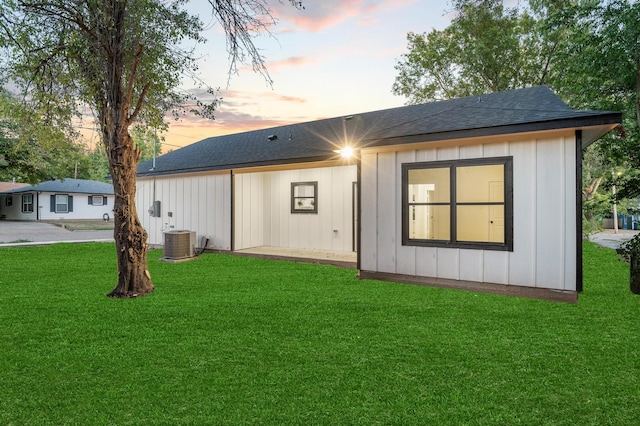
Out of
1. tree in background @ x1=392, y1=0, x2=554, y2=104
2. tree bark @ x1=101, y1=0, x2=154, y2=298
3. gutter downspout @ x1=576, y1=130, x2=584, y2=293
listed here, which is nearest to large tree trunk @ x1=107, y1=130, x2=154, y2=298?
tree bark @ x1=101, y1=0, x2=154, y2=298

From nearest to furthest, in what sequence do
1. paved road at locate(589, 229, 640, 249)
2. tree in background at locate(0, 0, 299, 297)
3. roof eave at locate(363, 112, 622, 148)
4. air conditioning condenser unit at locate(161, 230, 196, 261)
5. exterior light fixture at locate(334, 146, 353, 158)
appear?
1. roof eave at locate(363, 112, 622, 148)
2. tree in background at locate(0, 0, 299, 297)
3. exterior light fixture at locate(334, 146, 353, 158)
4. air conditioning condenser unit at locate(161, 230, 196, 261)
5. paved road at locate(589, 229, 640, 249)

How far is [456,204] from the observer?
568 cm

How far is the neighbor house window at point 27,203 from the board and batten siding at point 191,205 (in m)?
21.5

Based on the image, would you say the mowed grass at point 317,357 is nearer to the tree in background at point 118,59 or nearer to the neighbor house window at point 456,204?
the neighbor house window at point 456,204

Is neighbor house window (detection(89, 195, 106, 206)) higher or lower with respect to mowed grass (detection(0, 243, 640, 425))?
higher

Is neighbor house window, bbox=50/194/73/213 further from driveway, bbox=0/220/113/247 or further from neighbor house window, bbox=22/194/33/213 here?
driveway, bbox=0/220/113/247

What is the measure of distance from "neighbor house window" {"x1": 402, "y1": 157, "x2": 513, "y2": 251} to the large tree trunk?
162 inches

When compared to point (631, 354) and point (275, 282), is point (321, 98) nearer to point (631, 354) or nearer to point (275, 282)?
point (275, 282)

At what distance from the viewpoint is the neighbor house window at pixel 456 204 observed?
17.5ft

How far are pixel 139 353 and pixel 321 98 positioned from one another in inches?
467

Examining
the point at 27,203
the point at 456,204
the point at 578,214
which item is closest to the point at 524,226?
the point at 578,214

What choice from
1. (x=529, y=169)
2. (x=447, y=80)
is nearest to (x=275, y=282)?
(x=529, y=169)

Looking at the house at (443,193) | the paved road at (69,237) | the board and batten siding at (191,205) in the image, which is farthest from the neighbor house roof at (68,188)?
the house at (443,193)

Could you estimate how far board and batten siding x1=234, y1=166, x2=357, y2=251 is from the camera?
9.44 m
